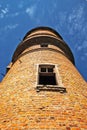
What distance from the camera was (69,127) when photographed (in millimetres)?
5055

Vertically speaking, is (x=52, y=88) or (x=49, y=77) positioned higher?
(x=49, y=77)

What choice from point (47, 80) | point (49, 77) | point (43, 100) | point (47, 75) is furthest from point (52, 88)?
point (47, 80)

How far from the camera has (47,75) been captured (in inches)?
349

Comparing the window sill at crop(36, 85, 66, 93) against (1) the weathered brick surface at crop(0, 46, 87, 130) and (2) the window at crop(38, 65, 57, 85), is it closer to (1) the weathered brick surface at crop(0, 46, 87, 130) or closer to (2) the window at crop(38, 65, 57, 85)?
(1) the weathered brick surface at crop(0, 46, 87, 130)

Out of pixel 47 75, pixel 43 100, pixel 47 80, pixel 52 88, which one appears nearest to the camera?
pixel 43 100

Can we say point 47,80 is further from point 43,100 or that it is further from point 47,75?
point 43,100

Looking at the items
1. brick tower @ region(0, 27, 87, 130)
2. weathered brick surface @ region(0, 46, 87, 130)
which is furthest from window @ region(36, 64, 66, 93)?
weathered brick surface @ region(0, 46, 87, 130)

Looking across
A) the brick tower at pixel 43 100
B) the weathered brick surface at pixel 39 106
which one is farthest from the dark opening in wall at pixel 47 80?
the weathered brick surface at pixel 39 106

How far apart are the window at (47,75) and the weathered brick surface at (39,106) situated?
21.3 inches

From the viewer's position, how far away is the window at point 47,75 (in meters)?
8.76

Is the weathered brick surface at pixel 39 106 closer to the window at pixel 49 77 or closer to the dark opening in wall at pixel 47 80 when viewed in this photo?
the window at pixel 49 77

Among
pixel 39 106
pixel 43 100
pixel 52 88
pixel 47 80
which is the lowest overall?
pixel 39 106

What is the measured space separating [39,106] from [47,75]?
3081 millimetres

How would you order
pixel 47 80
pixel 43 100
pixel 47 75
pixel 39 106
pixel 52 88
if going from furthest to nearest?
pixel 47 80
pixel 47 75
pixel 52 88
pixel 43 100
pixel 39 106
